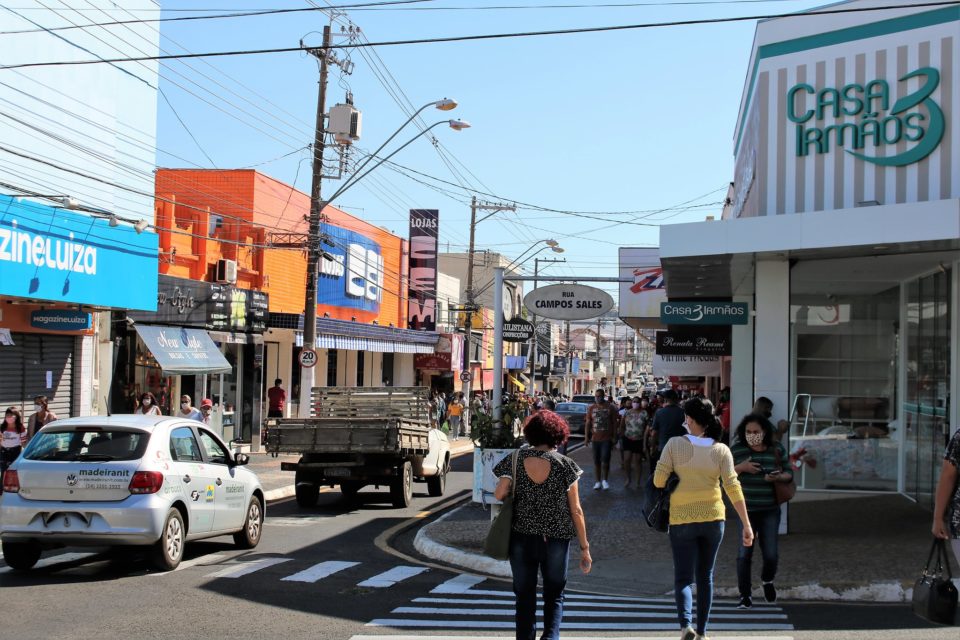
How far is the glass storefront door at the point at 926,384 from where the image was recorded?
1349 centimetres

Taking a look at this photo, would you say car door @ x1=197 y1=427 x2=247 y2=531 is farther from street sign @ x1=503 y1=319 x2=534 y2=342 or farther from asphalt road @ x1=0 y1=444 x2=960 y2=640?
street sign @ x1=503 y1=319 x2=534 y2=342

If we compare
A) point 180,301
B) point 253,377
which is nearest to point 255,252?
point 253,377

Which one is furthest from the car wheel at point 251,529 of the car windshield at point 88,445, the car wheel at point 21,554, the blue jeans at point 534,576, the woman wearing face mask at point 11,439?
the blue jeans at point 534,576

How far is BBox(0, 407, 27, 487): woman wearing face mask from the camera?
53.8ft

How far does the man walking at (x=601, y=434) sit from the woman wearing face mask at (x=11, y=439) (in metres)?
9.40

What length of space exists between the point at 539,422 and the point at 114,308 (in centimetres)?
1713

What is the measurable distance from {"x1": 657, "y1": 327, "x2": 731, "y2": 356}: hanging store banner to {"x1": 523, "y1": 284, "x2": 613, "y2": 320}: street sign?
13.9 ft

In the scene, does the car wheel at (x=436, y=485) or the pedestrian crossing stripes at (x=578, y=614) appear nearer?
the pedestrian crossing stripes at (x=578, y=614)

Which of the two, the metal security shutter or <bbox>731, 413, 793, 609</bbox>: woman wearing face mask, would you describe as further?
the metal security shutter

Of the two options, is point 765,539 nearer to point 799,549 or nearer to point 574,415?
point 799,549

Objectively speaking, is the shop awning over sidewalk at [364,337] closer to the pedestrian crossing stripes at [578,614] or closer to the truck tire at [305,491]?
the truck tire at [305,491]

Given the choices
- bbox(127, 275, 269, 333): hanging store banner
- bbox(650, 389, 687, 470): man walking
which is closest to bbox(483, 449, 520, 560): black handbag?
bbox(650, 389, 687, 470): man walking

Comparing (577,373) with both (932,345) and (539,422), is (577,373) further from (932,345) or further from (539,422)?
(539,422)

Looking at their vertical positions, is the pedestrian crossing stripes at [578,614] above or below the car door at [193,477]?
below
